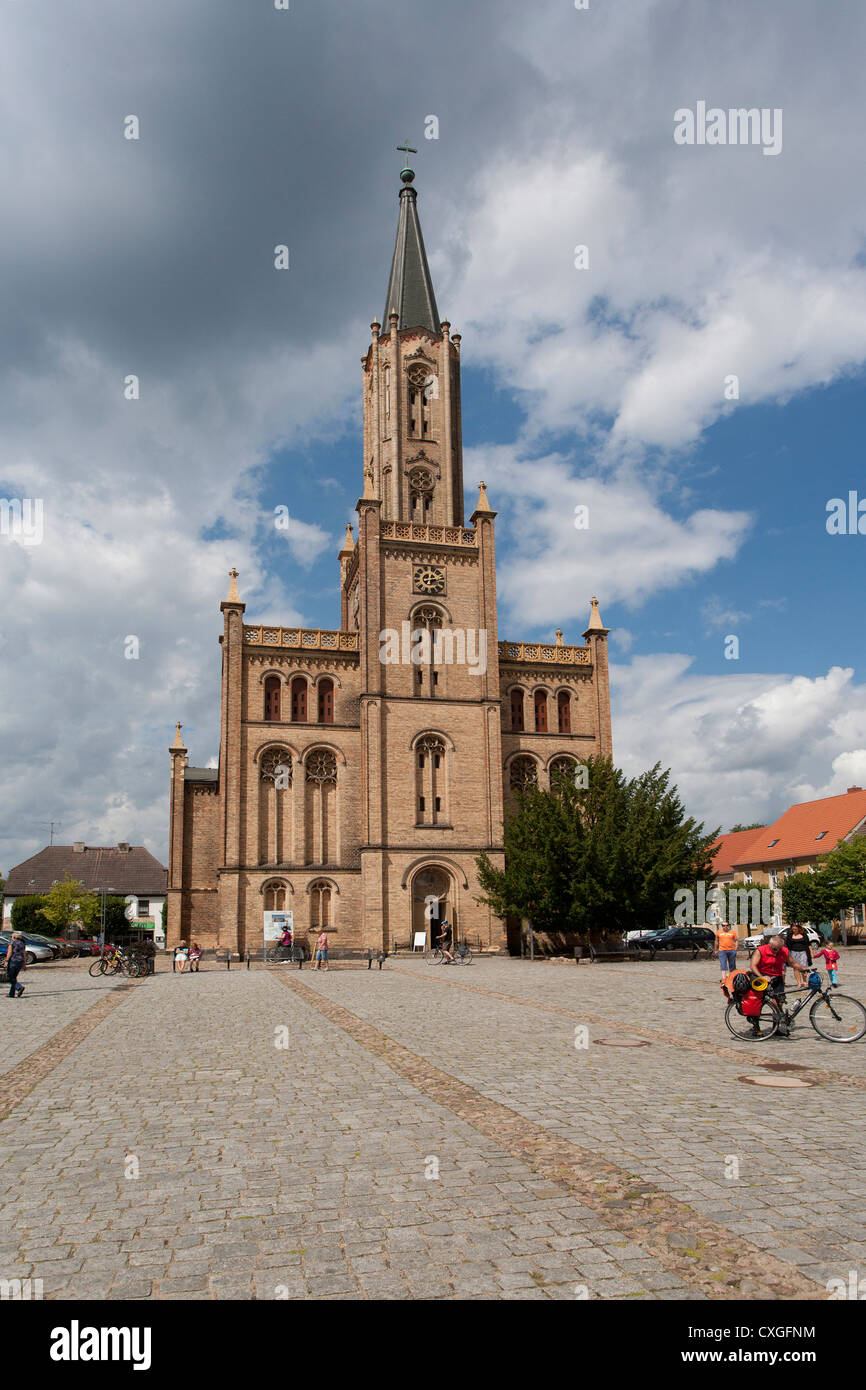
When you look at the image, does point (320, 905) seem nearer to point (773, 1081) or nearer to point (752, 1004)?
point (752, 1004)

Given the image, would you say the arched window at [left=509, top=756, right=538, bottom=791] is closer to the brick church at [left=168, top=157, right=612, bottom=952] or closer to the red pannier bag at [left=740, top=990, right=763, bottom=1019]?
the brick church at [left=168, top=157, right=612, bottom=952]

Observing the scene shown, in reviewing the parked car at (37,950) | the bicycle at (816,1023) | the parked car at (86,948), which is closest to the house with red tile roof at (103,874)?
the parked car at (86,948)

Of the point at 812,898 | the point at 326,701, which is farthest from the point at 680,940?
the point at 326,701

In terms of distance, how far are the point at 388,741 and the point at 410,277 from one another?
27730 millimetres

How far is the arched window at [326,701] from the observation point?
43094 millimetres

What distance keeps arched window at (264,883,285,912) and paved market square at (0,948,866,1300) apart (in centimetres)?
2679

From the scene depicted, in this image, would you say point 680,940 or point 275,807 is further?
point 275,807

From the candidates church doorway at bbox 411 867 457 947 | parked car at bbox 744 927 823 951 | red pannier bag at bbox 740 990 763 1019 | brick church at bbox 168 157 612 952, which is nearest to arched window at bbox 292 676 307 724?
brick church at bbox 168 157 612 952

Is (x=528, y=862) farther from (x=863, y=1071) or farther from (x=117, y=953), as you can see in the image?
(x=863, y=1071)

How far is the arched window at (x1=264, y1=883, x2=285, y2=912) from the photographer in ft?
132

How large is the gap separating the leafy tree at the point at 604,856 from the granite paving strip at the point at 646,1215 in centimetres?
2552

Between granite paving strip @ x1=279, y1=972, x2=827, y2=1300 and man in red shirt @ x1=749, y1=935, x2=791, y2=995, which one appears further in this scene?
man in red shirt @ x1=749, y1=935, x2=791, y2=995

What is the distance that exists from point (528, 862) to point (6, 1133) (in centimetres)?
2910

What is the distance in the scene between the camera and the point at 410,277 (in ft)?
169
